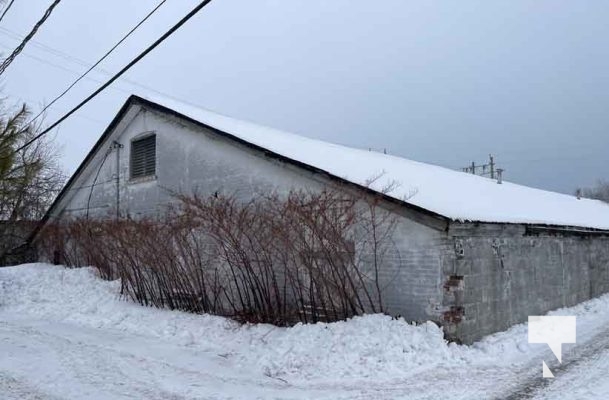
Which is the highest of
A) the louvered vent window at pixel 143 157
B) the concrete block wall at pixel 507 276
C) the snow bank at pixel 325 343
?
the louvered vent window at pixel 143 157

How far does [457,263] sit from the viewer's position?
949cm

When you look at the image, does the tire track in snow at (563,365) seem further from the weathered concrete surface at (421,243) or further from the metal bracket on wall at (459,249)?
the metal bracket on wall at (459,249)

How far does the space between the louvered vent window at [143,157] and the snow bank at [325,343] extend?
588 cm

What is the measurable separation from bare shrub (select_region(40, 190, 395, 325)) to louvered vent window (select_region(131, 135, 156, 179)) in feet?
11.9

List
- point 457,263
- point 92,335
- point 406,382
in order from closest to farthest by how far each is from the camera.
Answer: point 406,382
point 457,263
point 92,335

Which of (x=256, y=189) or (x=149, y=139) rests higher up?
(x=149, y=139)

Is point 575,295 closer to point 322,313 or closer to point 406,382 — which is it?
point 322,313

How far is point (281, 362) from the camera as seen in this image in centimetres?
845

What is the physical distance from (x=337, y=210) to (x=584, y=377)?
15.6 ft

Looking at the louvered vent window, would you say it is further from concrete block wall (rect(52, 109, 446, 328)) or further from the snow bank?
the snow bank

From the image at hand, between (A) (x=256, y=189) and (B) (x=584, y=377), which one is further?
(A) (x=256, y=189)

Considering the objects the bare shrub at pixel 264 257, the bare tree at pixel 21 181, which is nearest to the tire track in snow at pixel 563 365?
the bare shrub at pixel 264 257

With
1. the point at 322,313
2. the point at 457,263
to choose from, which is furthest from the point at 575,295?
the point at 322,313

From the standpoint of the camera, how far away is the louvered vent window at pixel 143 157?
1766 cm
